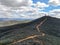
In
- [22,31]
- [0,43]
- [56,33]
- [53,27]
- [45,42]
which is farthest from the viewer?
[53,27]

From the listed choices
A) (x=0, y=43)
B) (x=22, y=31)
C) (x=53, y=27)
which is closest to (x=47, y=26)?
(x=53, y=27)

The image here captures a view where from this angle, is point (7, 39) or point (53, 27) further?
point (53, 27)

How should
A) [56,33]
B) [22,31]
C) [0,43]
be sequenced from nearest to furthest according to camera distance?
[0,43] < [22,31] < [56,33]

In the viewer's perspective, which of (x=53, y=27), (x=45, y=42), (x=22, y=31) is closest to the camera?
(x=45, y=42)

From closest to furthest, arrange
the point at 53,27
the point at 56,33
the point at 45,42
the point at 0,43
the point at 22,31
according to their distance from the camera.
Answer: the point at 0,43 < the point at 45,42 < the point at 22,31 < the point at 56,33 < the point at 53,27

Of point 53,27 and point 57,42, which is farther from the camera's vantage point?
point 53,27

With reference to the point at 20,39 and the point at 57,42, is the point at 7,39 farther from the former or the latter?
the point at 57,42

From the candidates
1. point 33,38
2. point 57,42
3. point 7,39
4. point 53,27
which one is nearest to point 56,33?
point 53,27

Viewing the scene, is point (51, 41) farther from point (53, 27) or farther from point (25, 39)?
point (53, 27)

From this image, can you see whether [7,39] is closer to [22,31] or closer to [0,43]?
[0,43]
